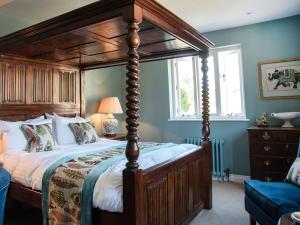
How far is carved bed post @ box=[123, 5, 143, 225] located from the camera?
177 centimetres

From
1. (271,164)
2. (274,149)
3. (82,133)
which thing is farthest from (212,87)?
(82,133)

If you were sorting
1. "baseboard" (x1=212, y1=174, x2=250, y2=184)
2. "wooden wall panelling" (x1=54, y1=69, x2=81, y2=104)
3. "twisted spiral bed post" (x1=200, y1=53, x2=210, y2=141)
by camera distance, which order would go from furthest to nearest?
1. "baseboard" (x1=212, y1=174, x2=250, y2=184)
2. "wooden wall panelling" (x1=54, y1=69, x2=81, y2=104)
3. "twisted spiral bed post" (x1=200, y1=53, x2=210, y2=141)

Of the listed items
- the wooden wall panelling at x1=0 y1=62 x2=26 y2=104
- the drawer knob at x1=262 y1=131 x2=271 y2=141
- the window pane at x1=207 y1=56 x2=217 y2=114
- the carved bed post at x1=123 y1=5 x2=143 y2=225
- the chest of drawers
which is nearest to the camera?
the carved bed post at x1=123 y1=5 x2=143 y2=225

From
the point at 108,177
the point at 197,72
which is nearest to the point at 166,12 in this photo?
the point at 108,177

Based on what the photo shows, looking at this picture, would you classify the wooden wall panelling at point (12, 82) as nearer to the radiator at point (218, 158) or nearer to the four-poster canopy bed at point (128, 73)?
the four-poster canopy bed at point (128, 73)

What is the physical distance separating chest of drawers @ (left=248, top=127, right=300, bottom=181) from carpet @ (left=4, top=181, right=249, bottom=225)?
489mm

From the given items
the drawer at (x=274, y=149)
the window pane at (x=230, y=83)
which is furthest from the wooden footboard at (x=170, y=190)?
the window pane at (x=230, y=83)

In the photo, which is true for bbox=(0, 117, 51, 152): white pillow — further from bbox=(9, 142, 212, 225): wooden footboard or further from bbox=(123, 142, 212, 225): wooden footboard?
bbox=(123, 142, 212, 225): wooden footboard

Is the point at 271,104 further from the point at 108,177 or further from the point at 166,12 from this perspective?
the point at 108,177

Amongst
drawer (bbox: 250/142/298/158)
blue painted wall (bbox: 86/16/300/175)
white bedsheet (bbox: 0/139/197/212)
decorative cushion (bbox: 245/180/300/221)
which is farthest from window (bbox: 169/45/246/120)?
decorative cushion (bbox: 245/180/300/221)

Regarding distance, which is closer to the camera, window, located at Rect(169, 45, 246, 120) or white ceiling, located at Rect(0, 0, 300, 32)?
white ceiling, located at Rect(0, 0, 300, 32)

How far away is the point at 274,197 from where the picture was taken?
2018 millimetres

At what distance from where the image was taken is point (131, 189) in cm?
177

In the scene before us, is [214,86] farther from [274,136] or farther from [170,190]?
[170,190]
